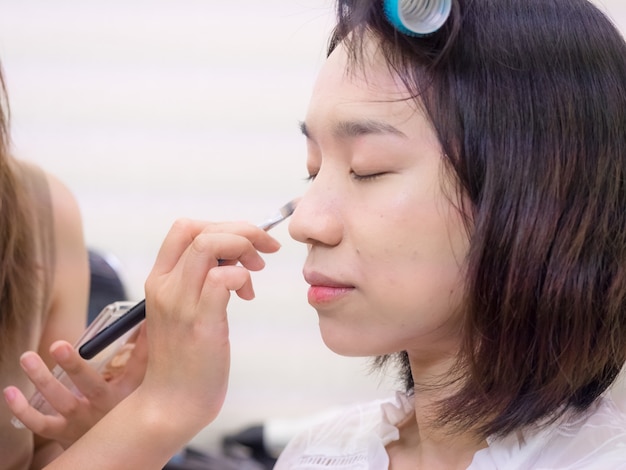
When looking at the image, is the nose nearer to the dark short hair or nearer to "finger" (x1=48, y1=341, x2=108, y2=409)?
the dark short hair

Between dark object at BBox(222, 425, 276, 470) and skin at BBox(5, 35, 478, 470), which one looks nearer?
skin at BBox(5, 35, 478, 470)

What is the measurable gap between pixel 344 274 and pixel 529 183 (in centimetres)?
18

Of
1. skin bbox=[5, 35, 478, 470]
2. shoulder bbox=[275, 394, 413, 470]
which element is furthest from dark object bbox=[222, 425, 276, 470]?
skin bbox=[5, 35, 478, 470]

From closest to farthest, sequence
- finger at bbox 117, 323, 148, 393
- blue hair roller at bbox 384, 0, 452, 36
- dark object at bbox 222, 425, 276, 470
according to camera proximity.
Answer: blue hair roller at bbox 384, 0, 452, 36 < finger at bbox 117, 323, 148, 393 < dark object at bbox 222, 425, 276, 470

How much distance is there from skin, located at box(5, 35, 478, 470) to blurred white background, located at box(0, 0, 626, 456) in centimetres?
96

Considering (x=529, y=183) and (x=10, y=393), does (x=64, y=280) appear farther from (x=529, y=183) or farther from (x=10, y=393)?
(x=529, y=183)

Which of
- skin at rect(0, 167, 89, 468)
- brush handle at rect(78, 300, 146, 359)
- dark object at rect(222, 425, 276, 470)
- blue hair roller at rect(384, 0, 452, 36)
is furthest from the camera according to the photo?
dark object at rect(222, 425, 276, 470)

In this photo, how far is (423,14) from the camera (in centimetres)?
71

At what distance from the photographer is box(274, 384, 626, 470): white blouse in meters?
0.75

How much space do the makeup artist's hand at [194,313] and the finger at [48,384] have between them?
18 cm

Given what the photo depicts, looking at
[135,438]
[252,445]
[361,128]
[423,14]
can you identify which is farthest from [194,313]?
[252,445]

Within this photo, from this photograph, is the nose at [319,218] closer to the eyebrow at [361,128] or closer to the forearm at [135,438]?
the eyebrow at [361,128]

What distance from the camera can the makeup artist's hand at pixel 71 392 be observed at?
3.23 ft

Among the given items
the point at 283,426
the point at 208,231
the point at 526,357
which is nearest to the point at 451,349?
the point at 526,357
